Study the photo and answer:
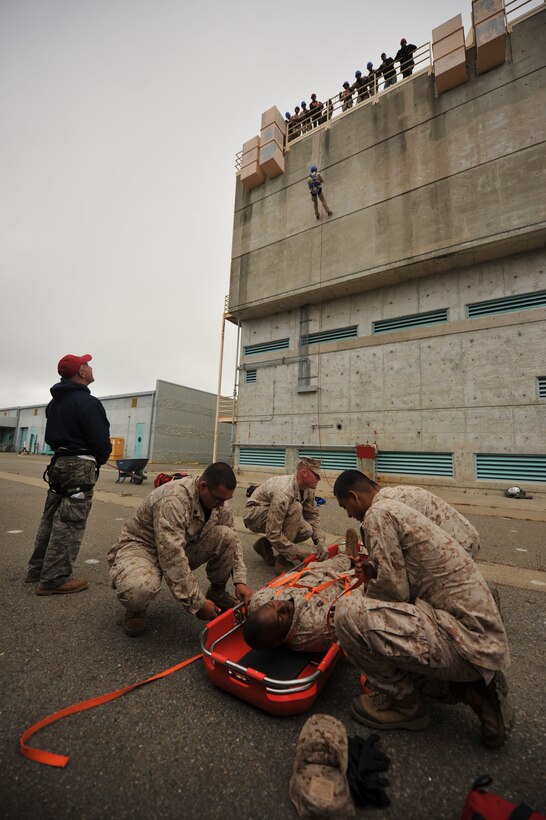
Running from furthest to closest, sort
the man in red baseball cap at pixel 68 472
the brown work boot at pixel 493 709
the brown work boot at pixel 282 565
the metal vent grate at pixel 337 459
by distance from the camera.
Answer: the metal vent grate at pixel 337 459, the brown work boot at pixel 282 565, the man in red baseball cap at pixel 68 472, the brown work boot at pixel 493 709

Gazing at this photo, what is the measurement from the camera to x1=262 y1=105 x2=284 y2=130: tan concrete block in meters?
15.8

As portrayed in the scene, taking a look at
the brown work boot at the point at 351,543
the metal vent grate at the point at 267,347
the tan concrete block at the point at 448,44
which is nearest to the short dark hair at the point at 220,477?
the brown work boot at the point at 351,543

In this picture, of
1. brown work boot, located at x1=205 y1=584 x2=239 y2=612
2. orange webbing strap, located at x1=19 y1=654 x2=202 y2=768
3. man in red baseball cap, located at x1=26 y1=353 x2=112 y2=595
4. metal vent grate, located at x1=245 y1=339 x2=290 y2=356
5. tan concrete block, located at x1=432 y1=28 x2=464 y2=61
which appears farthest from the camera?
metal vent grate, located at x1=245 y1=339 x2=290 y2=356

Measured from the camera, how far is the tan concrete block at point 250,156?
1576cm

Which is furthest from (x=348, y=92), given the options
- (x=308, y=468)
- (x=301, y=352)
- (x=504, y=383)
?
(x=308, y=468)

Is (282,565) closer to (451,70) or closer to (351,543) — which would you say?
(351,543)

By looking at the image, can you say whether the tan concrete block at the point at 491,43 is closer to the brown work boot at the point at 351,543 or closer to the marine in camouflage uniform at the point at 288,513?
the marine in camouflage uniform at the point at 288,513

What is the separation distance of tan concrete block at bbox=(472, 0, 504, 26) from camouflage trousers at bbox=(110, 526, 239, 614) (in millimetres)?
17477

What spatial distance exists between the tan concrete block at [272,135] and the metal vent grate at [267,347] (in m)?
8.88

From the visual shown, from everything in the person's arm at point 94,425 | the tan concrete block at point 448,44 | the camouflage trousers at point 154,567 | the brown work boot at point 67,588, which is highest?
the tan concrete block at point 448,44

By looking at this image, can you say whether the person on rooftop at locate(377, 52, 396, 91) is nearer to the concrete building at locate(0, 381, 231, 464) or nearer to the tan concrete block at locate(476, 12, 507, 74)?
the tan concrete block at locate(476, 12, 507, 74)

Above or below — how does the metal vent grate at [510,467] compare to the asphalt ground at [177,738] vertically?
above

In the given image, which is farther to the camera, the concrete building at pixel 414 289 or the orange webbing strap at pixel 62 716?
the concrete building at pixel 414 289

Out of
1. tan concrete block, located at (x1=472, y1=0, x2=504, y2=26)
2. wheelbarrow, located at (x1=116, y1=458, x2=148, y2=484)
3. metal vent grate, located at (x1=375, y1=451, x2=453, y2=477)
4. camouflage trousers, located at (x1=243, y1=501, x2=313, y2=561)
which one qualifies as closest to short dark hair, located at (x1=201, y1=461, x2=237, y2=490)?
camouflage trousers, located at (x1=243, y1=501, x2=313, y2=561)
